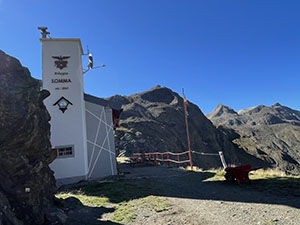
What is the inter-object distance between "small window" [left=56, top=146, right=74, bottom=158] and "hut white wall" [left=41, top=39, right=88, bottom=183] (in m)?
0.17

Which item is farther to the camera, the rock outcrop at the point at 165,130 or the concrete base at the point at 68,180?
the rock outcrop at the point at 165,130

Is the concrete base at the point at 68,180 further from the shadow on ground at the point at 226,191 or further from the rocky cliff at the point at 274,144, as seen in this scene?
the rocky cliff at the point at 274,144

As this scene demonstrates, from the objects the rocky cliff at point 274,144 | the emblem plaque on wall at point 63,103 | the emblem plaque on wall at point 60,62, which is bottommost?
the rocky cliff at point 274,144

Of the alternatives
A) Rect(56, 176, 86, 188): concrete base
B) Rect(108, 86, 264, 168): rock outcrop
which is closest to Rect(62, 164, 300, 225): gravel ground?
Rect(56, 176, 86, 188): concrete base

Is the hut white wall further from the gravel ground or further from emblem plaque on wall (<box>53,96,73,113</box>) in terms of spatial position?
the gravel ground

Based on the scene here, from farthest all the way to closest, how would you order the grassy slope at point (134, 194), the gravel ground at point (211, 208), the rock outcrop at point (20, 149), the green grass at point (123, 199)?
the grassy slope at point (134, 194)
the green grass at point (123, 199)
the gravel ground at point (211, 208)
the rock outcrop at point (20, 149)

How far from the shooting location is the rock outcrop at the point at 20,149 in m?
4.10

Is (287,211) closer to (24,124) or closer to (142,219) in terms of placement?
(142,219)

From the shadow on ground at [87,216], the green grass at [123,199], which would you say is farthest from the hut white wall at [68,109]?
the shadow on ground at [87,216]

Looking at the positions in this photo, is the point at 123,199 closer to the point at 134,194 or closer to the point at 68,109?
the point at 134,194

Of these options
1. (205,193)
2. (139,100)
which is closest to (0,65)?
(205,193)

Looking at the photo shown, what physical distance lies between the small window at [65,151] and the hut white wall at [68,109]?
168 mm

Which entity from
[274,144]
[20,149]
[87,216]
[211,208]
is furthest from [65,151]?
[274,144]

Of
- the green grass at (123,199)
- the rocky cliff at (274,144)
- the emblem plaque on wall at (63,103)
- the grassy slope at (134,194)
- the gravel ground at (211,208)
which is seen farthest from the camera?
the rocky cliff at (274,144)
